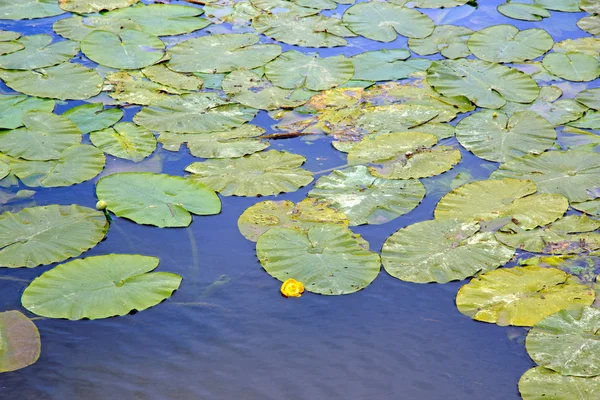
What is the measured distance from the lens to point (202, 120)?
4.37m

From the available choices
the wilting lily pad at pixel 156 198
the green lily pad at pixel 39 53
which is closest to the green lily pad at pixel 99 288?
the wilting lily pad at pixel 156 198

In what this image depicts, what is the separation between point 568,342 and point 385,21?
3627mm

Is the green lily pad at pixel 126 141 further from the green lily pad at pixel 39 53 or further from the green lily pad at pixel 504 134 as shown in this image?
the green lily pad at pixel 504 134

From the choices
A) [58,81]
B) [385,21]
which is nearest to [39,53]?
[58,81]

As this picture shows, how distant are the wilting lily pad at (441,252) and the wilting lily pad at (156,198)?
1057 millimetres

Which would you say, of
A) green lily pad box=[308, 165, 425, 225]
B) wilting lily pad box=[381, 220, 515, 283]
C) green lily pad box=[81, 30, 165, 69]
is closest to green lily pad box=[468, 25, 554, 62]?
green lily pad box=[308, 165, 425, 225]

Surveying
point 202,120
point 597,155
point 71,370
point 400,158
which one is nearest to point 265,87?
point 202,120

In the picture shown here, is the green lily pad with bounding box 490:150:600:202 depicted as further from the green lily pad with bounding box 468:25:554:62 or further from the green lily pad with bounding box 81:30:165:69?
the green lily pad with bounding box 81:30:165:69

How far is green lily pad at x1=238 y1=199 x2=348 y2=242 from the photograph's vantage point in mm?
3521

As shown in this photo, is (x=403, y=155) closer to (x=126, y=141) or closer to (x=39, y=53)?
(x=126, y=141)

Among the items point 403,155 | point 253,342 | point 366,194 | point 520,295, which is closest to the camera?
point 253,342

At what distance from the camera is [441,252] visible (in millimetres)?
3324

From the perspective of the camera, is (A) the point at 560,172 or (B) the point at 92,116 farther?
(B) the point at 92,116

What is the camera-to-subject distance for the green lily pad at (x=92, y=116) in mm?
4312
